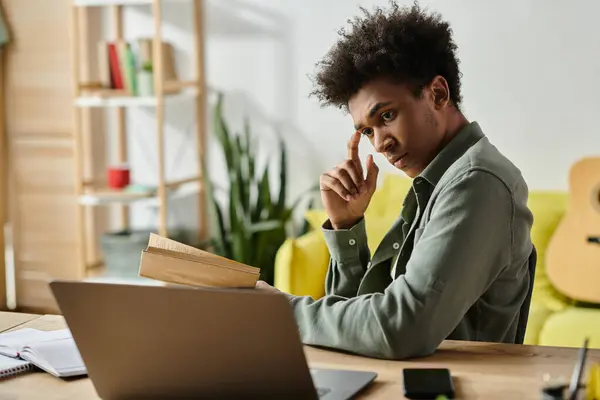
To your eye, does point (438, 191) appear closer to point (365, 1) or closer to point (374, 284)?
point (374, 284)

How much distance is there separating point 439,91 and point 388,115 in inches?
4.5

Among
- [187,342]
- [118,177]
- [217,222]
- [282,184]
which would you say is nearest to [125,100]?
[118,177]

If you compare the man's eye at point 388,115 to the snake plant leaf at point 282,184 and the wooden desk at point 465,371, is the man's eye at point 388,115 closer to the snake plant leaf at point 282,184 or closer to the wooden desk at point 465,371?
the wooden desk at point 465,371

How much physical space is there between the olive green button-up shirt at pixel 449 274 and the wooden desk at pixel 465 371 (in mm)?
30

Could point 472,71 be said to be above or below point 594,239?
above

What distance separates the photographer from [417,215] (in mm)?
1672

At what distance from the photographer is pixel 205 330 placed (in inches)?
46.2

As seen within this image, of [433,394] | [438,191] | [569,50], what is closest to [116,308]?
[433,394]

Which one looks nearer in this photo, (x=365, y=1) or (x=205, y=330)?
(x=205, y=330)

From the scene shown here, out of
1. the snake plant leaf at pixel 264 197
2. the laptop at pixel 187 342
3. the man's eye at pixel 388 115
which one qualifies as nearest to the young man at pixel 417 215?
the man's eye at pixel 388 115

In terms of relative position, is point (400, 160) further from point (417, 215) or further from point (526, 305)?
point (526, 305)

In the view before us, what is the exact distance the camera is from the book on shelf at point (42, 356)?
1407mm

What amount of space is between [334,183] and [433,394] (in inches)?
26.5

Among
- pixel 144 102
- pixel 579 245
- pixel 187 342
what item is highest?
pixel 144 102
